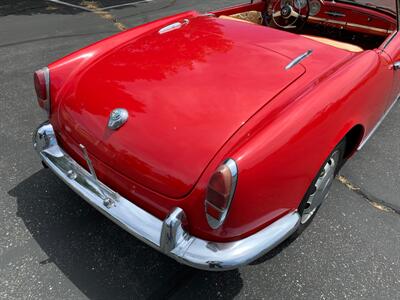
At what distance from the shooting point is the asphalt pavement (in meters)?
1.86

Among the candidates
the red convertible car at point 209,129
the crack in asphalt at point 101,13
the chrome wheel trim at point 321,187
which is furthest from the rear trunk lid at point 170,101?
the crack in asphalt at point 101,13

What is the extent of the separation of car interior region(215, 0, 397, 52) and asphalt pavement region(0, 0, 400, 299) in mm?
1012

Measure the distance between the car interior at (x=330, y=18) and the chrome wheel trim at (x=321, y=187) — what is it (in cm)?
128

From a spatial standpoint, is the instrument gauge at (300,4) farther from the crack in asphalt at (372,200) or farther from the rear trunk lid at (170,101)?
the crack in asphalt at (372,200)

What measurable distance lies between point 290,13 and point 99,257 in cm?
268

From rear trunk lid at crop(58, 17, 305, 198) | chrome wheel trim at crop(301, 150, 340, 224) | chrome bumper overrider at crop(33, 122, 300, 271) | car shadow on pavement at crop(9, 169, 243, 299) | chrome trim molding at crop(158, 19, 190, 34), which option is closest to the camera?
chrome bumper overrider at crop(33, 122, 300, 271)

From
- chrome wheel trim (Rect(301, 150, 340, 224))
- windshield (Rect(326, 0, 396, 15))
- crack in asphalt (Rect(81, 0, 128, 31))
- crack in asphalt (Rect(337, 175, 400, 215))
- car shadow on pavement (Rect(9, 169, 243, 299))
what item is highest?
windshield (Rect(326, 0, 396, 15))

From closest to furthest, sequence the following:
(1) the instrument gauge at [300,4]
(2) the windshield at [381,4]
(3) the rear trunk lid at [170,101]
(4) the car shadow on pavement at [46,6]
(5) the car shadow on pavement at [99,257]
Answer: (3) the rear trunk lid at [170,101] → (5) the car shadow on pavement at [99,257] → (2) the windshield at [381,4] → (1) the instrument gauge at [300,4] → (4) the car shadow on pavement at [46,6]

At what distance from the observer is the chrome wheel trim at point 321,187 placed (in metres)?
1.98

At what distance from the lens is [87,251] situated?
2033mm

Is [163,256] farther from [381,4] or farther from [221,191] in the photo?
[381,4]

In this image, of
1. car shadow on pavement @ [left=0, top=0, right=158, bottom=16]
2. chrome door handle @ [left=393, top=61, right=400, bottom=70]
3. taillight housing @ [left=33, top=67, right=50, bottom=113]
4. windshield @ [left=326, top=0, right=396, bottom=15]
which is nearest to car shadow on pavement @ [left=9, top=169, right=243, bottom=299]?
taillight housing @ [left=33, top=67, right=50, bottom=113]

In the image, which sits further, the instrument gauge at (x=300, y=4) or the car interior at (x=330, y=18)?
the instrument gauge at (x=300, y=4)

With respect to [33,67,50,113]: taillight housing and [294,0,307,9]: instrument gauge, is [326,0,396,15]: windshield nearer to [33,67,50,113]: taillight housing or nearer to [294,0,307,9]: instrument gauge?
[294,0,307,9]: instrument gauge
